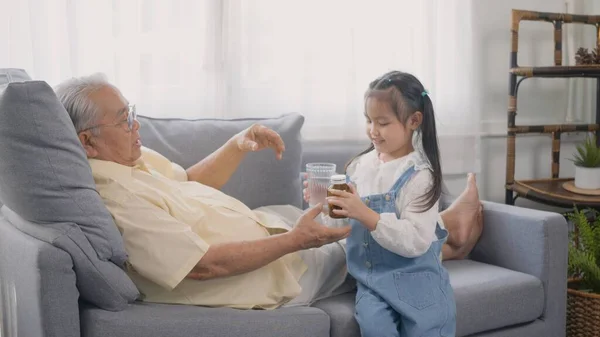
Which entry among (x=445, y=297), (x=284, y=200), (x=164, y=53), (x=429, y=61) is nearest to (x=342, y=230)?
(x=445, y=297)

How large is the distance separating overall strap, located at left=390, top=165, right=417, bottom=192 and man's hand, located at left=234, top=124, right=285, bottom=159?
37cm

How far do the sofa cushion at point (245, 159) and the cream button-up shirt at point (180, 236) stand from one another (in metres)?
0.39

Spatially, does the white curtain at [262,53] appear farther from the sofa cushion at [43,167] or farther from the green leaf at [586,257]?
the sofa cushion at [43,167]

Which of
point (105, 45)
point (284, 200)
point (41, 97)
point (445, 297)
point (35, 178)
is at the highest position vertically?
point (105, 45)

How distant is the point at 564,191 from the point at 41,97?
2420mm

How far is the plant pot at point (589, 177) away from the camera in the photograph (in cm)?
324

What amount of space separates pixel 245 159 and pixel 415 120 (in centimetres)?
74

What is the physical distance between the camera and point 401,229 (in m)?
1.88

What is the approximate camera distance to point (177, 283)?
174 cm

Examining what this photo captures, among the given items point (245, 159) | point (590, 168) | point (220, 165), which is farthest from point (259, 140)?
point (590, 168)

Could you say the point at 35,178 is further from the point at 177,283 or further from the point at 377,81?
the point at 377,81

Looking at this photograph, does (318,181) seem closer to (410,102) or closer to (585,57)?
(410,102)

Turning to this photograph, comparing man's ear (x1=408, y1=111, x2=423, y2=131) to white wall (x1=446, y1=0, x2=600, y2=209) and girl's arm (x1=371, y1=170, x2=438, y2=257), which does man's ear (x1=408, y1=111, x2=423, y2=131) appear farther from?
white wall (x1=446, y1=0, x2=600, y2=209)

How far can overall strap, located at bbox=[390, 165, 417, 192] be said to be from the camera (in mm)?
1996
